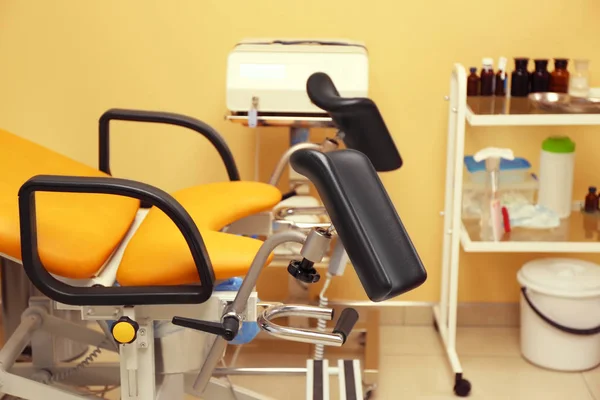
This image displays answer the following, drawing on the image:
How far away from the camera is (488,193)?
272 cm

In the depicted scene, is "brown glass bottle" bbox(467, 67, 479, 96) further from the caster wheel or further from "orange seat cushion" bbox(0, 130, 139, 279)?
"orange seat cushion" bbox(0, 130, 139, 279)

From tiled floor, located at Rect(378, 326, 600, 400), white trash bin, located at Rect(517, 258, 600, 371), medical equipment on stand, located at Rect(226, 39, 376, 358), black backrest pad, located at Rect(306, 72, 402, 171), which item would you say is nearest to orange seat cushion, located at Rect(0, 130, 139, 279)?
medical equipment on stand, located at Rect(226, 39, 376, 358)

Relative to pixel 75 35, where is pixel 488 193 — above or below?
below

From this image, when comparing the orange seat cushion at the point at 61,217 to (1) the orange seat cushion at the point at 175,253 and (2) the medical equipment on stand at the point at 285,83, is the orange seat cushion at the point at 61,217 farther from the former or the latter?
(2) the medical equipment on stand at the point at 285,83

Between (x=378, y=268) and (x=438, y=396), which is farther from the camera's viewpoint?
(x=438, y=396)

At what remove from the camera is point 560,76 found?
265 centimetres

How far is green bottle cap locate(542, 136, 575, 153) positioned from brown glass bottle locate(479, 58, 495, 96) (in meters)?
0.24

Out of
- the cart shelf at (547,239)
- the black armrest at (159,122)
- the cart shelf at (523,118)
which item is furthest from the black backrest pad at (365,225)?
the cart shelf at (547,239)

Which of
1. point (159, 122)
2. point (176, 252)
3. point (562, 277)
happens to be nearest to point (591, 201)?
point (562, 277)

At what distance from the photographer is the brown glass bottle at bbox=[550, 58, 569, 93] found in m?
2.65

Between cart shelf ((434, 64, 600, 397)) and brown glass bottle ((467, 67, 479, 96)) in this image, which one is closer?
cart shelf ((434, 64, 600, 397))

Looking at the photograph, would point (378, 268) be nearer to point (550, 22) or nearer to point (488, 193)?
point (488, 193)

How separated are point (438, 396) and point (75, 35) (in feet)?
5.40

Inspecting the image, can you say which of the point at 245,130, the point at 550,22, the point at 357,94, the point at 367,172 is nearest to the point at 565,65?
the point at 550,22
